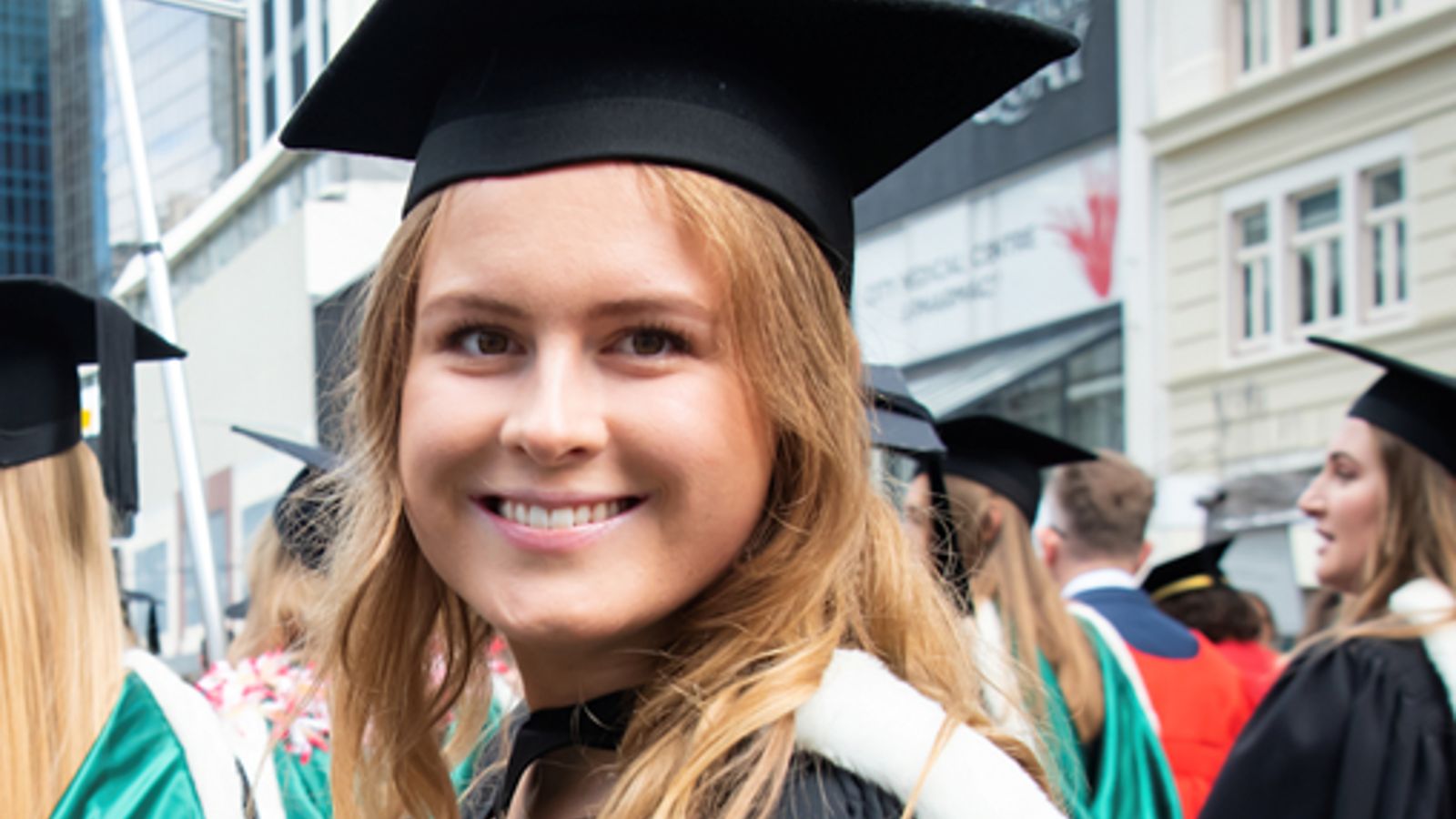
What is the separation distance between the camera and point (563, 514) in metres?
1.28

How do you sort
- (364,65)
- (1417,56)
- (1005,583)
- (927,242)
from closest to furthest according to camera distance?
1. (364,65)
2. (1005,583)
3. (1417,56)
4. (927,242)

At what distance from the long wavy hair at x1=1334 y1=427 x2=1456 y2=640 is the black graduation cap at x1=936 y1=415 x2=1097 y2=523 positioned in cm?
127

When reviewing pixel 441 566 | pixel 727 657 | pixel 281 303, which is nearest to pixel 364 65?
pixel 441 566

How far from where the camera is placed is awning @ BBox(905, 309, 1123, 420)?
47.6 ft

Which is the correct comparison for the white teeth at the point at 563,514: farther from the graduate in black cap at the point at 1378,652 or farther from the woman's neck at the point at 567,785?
the graduate in black cap at the point at 1378,652

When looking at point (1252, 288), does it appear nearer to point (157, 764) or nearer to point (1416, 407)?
point (1416, 407)

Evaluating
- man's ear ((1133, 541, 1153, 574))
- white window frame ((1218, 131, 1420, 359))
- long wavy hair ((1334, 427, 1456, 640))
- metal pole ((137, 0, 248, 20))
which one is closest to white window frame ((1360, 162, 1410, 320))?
white window frame ((1218, 131, 1420, 359))

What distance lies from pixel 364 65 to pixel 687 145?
1.27ft

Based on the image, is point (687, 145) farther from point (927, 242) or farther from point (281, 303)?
point (927, 242)

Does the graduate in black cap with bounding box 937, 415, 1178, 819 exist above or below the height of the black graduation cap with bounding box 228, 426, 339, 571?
below

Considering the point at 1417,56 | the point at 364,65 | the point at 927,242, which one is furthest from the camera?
the point at 927,242

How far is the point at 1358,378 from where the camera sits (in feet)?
39.1

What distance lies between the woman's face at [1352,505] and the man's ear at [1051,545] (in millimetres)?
1688

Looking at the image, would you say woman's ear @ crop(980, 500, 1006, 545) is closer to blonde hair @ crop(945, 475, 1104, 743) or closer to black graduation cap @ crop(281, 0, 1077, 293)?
blonde hair @ crop(945, 475, 1104, 743)
